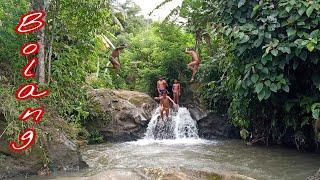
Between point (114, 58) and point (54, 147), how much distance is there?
8764mm

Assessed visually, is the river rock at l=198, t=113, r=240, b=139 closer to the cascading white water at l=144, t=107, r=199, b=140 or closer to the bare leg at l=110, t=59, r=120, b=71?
the cascading white water at l=144, t=107, r=199, b=140

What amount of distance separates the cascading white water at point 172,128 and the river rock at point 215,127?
23 cm

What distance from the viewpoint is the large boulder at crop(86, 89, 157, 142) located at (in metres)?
11.4

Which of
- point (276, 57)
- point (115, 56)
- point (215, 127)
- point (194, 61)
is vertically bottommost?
point (215, 127)

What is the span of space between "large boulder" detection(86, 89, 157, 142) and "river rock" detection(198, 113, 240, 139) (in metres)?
1.73

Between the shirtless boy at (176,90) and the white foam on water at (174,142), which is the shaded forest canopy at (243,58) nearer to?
the white foam on water at (174,142)

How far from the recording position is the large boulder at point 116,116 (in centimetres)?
1144

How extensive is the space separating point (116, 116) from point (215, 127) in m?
3.09

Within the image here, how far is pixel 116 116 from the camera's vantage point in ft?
38.6

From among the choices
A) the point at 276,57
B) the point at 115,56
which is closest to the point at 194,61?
the point at 115,56

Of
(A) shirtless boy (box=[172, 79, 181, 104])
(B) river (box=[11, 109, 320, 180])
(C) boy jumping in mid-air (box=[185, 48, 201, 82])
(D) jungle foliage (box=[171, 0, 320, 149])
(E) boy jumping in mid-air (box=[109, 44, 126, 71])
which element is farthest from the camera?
(E) boy jumping in mid-air (box=[109, 44, 126, 71])

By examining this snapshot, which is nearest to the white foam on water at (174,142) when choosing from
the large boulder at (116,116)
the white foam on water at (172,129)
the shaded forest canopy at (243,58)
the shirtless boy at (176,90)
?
the white foam on water at (172,129)

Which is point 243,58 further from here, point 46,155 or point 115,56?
point 115,56

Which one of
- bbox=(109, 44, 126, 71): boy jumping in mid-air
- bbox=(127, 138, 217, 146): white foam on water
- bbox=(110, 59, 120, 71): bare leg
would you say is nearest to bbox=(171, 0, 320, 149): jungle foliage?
bbox=(127, 138, 217, 146): white foam on water
